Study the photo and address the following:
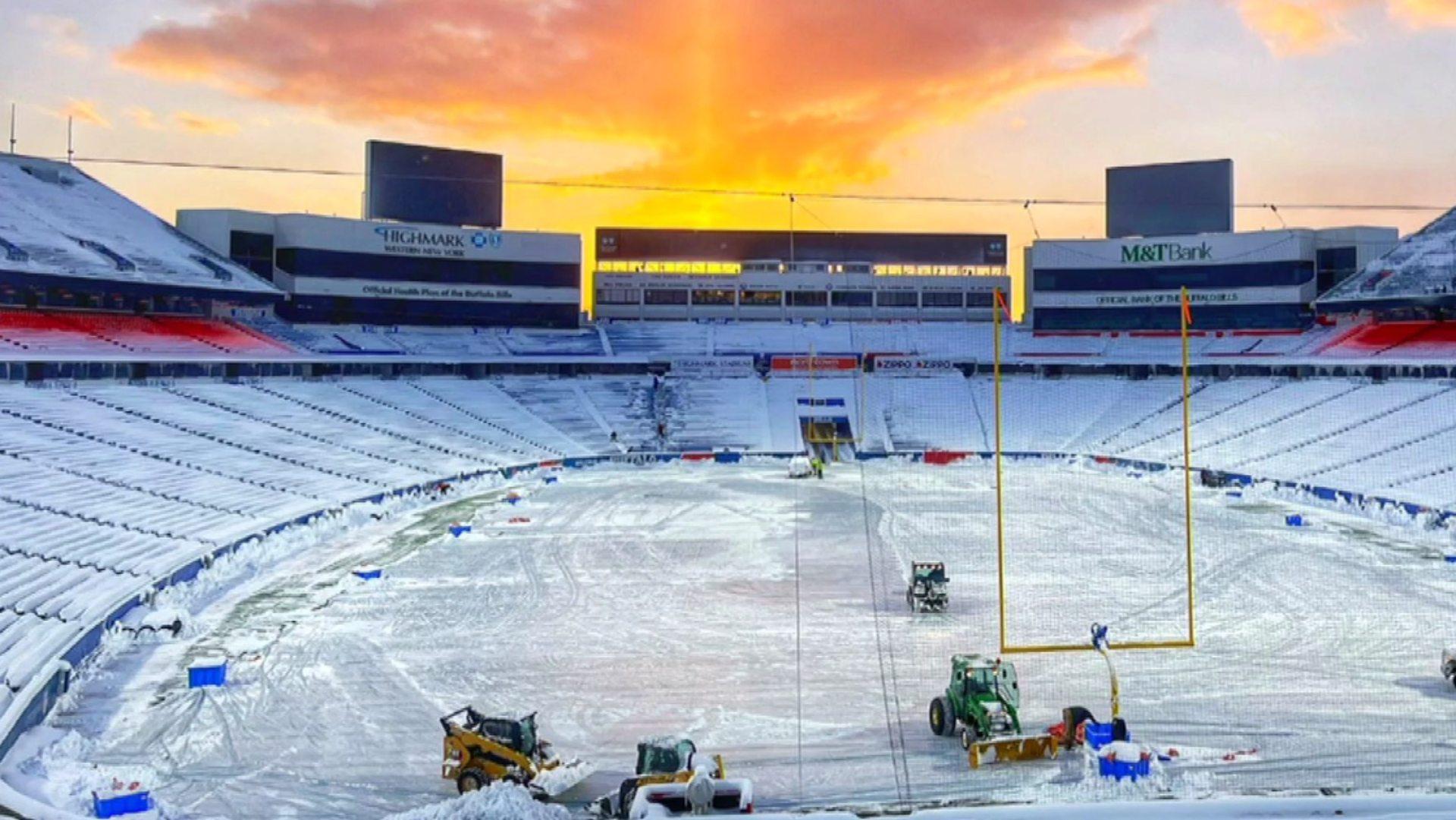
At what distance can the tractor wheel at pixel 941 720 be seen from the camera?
528 inches

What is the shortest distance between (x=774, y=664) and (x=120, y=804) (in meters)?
9.06

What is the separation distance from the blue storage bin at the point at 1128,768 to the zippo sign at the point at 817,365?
5418 cm

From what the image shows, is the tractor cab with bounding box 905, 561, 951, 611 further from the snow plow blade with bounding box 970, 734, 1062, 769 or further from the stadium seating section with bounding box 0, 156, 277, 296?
the stadium seating section with bounding box 0, 156, 277, 296

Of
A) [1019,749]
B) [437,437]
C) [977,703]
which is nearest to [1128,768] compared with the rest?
[1019,749]

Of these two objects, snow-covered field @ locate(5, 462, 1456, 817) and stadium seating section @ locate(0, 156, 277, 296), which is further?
stadium seating section @ locate(0, 156, 277, 296)

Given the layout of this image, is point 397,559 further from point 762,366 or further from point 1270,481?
point 762,366

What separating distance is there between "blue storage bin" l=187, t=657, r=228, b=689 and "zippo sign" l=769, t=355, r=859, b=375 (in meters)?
51.6

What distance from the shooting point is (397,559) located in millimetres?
26422

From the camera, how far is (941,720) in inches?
530

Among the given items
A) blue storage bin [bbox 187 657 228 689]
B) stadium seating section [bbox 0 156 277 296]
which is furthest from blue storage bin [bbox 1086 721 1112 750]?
stadium seating section [bbox 0 156 277 296]

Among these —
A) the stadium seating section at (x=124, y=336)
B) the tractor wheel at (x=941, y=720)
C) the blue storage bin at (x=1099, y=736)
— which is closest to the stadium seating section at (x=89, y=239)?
the stadium seating section at (x=124, y=336)

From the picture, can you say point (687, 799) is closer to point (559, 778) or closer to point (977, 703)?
point (559, 778)

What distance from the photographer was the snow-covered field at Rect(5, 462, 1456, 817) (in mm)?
12117

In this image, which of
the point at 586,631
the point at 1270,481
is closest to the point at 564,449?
the point at 1270,481
